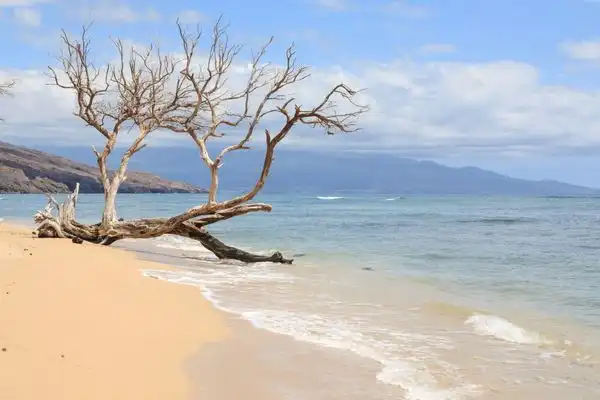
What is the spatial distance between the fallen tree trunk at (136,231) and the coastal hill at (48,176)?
4259 inches

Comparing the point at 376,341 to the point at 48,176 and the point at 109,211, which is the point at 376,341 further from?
the point at 48,176

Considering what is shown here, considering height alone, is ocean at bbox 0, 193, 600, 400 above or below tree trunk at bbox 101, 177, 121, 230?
below

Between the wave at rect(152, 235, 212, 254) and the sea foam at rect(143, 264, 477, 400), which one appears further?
the wave at rect(152, 235, 212, 254)

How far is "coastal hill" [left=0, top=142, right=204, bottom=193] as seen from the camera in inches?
5497

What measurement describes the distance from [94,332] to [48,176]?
15660cm

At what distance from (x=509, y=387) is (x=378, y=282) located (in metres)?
7.75

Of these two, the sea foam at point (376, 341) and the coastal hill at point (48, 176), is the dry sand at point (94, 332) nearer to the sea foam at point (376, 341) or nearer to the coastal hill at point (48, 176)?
the sea foam at point (376, 341)

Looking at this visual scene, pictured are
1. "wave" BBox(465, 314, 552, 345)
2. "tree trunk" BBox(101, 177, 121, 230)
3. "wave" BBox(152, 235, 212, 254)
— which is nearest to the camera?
"wave" BBox(465, 314, 552, 345)

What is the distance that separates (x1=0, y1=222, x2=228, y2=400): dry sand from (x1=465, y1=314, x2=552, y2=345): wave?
3.64 metres

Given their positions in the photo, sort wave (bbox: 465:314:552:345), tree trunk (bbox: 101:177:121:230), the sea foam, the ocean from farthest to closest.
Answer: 1. tree trunk (bbox: 101:177:121:230)
2. wave (bbox: 465:314:552:345)
3. the ocean
4. the sea foam

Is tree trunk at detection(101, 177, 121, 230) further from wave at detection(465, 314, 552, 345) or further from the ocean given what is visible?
wave at detection(465, 314, 552, 345)

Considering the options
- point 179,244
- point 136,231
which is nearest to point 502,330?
point 136,231

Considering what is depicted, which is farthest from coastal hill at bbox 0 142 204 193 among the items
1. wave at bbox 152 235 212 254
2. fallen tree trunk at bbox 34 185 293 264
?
fallen tree trunk at bbox 34 185 293 264

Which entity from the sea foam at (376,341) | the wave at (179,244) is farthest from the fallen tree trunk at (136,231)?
the sea foam at (376,341)
